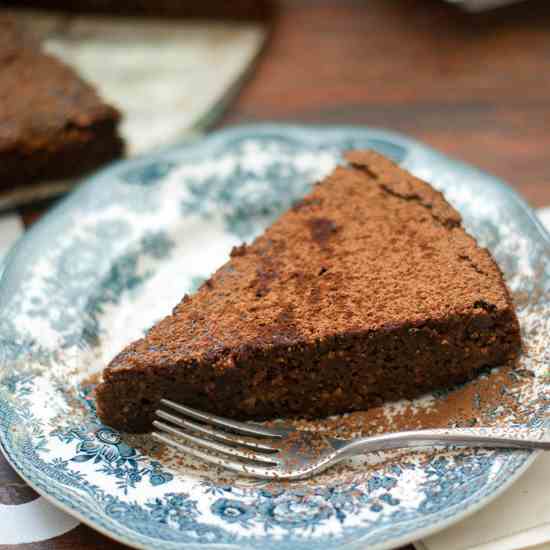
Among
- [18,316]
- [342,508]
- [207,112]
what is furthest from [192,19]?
[342,508]

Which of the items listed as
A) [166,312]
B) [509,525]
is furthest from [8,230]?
[509,525]

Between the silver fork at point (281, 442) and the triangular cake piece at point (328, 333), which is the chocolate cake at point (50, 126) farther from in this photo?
the silver fork at point (281, 442)

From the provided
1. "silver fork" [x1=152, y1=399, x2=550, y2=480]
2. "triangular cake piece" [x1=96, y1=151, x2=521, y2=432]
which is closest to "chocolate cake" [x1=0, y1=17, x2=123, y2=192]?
"triangular cake piece" [x1=96, y1=151, x2=521, y2=432]

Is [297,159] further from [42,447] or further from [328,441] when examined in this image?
[42,447]

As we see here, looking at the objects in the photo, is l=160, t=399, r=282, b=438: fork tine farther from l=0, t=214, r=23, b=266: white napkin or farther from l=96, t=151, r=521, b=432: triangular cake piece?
l=0, t=214, r=23, b=266: white napkin

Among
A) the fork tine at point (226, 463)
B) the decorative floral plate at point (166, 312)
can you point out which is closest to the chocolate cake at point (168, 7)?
the decorative floral plate at point (166, 312)

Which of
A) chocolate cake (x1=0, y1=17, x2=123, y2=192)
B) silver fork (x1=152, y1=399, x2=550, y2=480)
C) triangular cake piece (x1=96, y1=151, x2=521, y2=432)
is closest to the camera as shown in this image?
silver fork (x1=152, y1=399, x2=550, y2=480)
